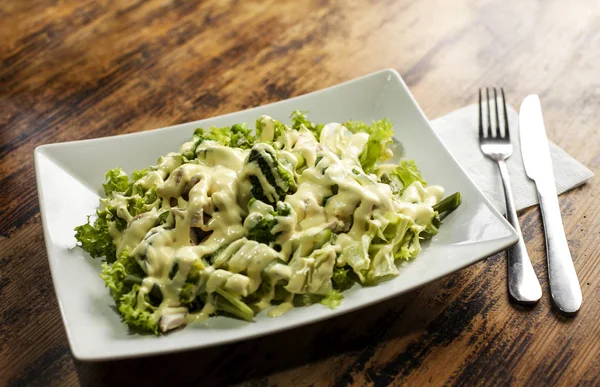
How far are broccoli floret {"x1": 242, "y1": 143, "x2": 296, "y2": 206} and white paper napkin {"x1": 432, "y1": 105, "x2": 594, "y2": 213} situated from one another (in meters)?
1.11

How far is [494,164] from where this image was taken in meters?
3.12

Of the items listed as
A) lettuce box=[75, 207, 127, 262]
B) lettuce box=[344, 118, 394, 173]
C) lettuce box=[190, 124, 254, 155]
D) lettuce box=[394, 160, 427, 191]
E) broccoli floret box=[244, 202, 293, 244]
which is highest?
lettuce box=[75, 207, 127, 262]

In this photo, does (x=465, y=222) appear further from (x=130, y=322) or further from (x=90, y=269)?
(x=90, y=269)

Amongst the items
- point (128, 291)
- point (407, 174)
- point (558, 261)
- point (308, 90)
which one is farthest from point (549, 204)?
point (128, 291)

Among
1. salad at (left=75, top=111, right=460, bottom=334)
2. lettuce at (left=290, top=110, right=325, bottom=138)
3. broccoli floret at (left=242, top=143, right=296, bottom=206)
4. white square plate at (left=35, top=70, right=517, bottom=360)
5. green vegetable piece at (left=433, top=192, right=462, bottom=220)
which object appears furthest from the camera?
lettuce at (left=290, top=110, right=325, bottom=138)

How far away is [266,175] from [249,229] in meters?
0.24

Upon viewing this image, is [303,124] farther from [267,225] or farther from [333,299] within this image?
[333,299]

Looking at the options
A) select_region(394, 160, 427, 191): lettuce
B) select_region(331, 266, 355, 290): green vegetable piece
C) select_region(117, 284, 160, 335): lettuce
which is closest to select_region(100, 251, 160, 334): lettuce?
select_region(117, 284, 160, 335): lettuce

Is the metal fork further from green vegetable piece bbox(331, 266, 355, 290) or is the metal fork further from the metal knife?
green vegetable piece bbox(331, 266, 355, 290)

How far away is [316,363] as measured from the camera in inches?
87.8

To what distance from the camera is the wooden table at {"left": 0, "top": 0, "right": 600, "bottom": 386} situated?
2.24 meters

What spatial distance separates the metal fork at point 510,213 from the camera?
8.08ft

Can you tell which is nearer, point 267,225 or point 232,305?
point 232,305

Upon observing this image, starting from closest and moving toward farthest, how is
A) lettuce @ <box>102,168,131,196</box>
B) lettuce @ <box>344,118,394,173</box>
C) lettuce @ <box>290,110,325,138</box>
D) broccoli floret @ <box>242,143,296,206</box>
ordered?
broccoli floret @ <box>242,143,296,206</box> → lettuce @ <box>102,168,131,196</box> → lettuce @ <box>344,118,394,173</box> → lettuce @ <box>290,110,325,138</box>
